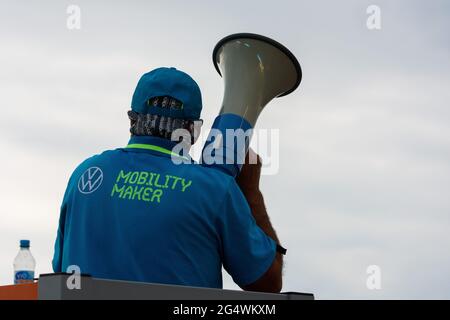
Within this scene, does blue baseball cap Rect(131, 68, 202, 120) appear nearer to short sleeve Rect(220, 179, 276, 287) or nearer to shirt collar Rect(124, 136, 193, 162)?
shirt collar Rect(124, 136, 193, 162)

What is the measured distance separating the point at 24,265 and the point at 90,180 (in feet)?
2.49

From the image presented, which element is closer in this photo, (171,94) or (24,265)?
(171,94)

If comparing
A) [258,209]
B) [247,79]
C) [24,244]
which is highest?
[247,79]

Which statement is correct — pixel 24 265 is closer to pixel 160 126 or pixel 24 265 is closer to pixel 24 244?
pixel 24 244

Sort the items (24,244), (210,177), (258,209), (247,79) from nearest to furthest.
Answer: (210,177), (258,209), (24,244), (247,79)

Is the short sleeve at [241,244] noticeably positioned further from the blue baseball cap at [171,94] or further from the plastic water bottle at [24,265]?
the plastic water bottle at [24,265]

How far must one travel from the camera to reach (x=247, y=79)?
5.04 metres

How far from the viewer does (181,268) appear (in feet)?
13.0

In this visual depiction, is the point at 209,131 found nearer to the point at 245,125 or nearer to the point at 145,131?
the point at 245,125

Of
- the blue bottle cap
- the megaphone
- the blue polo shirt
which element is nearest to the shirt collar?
the blue polo shirt

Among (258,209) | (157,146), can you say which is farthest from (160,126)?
(258,209)

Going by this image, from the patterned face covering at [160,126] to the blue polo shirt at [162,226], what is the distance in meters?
0.12
